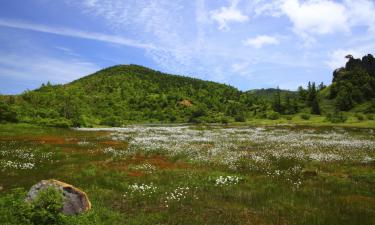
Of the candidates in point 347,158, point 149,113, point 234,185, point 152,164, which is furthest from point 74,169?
point 149,113

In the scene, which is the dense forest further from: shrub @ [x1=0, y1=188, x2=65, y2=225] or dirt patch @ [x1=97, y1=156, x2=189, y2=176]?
shrub @ [x1=0, y1=188, x2=65, y2=225]

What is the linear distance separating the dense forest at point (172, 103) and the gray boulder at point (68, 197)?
67.1m

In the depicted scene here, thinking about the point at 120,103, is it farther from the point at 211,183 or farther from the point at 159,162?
the point at 211,183

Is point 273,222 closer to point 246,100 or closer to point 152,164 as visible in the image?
point 152,164

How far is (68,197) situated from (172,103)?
146878mm

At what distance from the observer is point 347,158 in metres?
31.8

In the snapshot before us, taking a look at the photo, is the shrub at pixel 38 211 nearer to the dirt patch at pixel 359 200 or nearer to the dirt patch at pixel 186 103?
the dirt patch at pixel 359 200

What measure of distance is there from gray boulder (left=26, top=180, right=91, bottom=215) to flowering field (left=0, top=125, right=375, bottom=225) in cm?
74

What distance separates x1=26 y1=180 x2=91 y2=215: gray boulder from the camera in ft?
49.0

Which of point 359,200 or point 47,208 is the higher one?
point 47,208

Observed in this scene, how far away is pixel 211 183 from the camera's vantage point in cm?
2212

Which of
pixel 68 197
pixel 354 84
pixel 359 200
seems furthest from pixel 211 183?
pixel 354 84

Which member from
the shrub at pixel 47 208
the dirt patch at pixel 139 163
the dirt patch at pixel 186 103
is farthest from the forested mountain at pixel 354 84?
the shrub at pixel 47 208

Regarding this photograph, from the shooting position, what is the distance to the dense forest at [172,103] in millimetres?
102231
